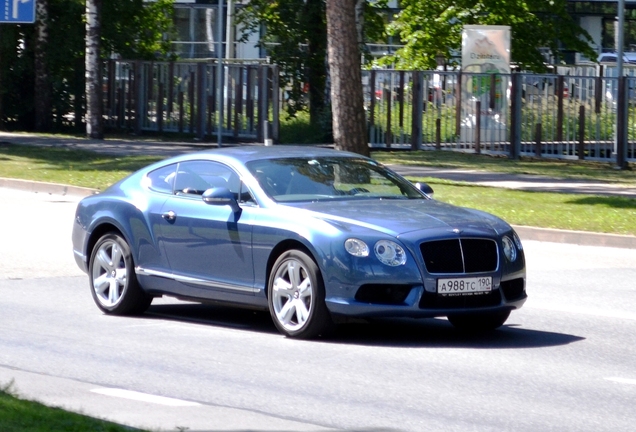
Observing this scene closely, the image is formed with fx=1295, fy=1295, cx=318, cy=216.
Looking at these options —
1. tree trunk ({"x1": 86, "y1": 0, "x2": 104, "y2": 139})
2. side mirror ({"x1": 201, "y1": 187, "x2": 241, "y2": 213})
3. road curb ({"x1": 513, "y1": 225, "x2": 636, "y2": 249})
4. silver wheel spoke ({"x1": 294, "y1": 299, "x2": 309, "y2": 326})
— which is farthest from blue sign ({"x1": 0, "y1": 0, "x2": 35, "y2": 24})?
silver wheel spoke ({"x1": 294, "y1": 299, "x2": 309, "y2": 326})

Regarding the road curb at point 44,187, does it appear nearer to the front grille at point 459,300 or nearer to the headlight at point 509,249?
the headlight at point 509,249

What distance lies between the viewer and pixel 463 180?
2416 cm

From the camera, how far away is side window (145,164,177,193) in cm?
1055

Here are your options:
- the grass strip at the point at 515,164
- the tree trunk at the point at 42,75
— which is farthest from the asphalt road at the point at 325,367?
the tree trunk at the point at 42,75

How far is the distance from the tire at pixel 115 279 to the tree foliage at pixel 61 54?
1059 inches

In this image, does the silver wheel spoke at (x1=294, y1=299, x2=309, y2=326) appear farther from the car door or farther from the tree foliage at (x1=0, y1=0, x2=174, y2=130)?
the tree foliage at (x1=0, y1=0, x2=174, y2=130)

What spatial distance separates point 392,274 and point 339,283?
37cm

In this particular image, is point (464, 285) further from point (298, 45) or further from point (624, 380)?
point (298, 45)

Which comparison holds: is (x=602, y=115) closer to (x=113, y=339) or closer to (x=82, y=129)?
(x=82, y=129)

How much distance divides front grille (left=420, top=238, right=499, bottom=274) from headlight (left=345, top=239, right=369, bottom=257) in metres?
0.39

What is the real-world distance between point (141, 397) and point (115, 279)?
3534 millimetres

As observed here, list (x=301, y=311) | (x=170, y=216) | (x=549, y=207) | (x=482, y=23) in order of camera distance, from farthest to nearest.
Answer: (x=482, y=23)
(x=549, y=207)
(x=170, y=216)
(x=301, y=311)


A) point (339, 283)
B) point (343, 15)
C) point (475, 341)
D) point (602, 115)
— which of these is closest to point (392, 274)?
point (339, 283)

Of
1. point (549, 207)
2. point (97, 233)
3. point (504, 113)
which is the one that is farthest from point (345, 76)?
point (97, 233)
